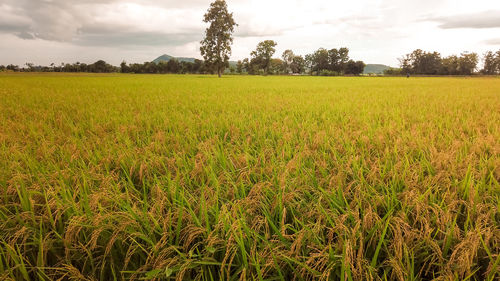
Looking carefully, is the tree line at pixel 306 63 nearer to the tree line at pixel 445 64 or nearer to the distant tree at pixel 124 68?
the tree line at pixel 445 64

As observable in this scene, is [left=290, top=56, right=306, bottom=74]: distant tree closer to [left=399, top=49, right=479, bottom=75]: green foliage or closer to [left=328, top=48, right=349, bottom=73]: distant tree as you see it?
[left=328, top=48, right=349, bottom=73]: distant tree

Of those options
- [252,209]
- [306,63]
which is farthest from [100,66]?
[252,209]

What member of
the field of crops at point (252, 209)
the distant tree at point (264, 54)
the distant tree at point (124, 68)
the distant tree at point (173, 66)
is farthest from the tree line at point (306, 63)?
the field of crops at point (252, 209)

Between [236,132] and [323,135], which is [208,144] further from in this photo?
[323,135]

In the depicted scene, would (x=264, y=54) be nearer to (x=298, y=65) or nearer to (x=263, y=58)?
(x=263, y=58)

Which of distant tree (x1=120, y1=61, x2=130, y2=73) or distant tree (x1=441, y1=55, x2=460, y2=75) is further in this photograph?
distant tree (x1=120, y1=61, x2=130, y2=73)

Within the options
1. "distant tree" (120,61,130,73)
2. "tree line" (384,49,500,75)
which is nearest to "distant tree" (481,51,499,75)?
"tree line" (384,49,500,75)

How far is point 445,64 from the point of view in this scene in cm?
7794

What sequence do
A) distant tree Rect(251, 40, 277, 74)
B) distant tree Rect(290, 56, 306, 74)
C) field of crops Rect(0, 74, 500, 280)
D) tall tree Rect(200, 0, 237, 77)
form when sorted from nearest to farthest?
field of crops Rect(0, 74, 500, 280)
tall tree Rect(200, 0, 237, 77)
distant tree Rect(251, 40, 277, 74)
distant tree Rect(290, 56, 306, 74)

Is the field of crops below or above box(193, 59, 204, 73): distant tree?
below

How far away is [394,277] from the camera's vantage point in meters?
1.08

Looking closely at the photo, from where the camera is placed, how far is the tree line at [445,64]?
2940 inches

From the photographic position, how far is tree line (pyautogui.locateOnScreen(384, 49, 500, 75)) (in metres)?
74.7

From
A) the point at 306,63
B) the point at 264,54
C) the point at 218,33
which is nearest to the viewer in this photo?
the point at 218,33
